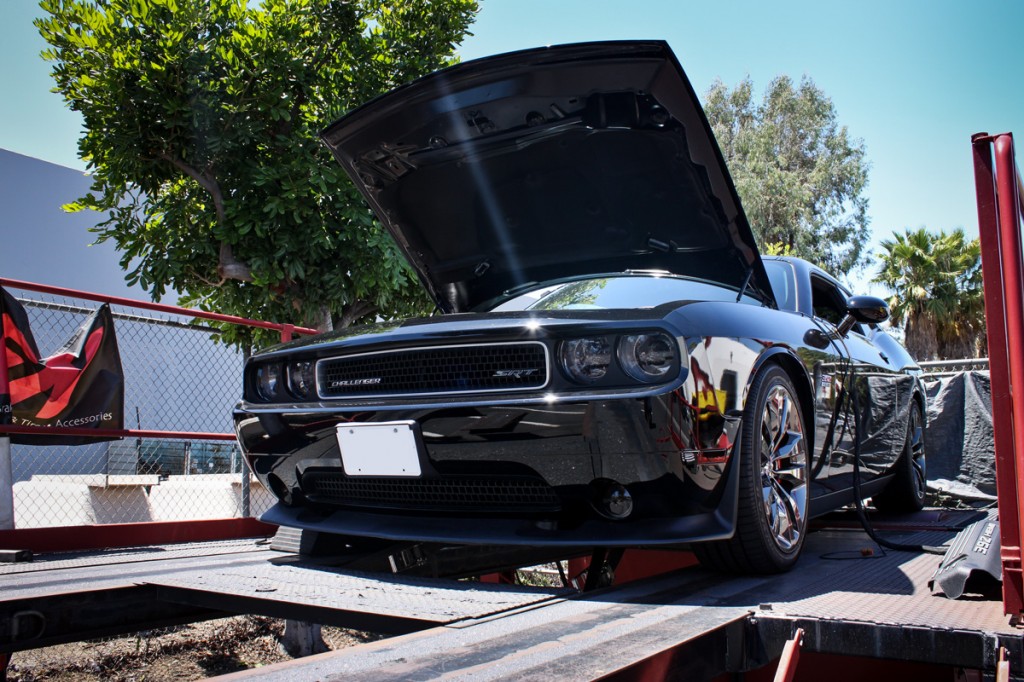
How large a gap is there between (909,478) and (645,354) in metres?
3.07

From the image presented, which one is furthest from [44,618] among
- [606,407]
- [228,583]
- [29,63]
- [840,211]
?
[840,211]

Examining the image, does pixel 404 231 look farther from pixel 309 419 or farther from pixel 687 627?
pixel 687 627

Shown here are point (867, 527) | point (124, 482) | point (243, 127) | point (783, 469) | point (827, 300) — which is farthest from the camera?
point (243, 127)

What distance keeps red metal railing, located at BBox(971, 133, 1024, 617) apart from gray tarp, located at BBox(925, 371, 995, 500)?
633 centimetres

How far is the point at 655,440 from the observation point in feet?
6.65

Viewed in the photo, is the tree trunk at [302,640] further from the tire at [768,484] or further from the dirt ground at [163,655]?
the tire at [768,484]

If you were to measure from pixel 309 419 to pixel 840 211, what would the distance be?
32.2 meters

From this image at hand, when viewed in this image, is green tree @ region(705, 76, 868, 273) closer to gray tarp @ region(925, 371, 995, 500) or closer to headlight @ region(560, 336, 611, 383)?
gray tarp @ region(925, 371, 995, 500)

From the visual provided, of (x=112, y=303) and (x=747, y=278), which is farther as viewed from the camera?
(x=112, y=303)

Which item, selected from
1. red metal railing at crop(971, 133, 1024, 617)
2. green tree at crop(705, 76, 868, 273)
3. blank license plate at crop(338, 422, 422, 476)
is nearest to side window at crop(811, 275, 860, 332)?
red metal railing at crop(971, 133, 1024, 617)

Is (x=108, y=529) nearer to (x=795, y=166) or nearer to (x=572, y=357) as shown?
(x=572, y=357)

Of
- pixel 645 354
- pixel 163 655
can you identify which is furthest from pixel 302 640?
pixel 645 354

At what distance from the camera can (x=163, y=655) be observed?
644 centimetres

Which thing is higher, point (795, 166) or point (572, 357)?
point (795, 166)
